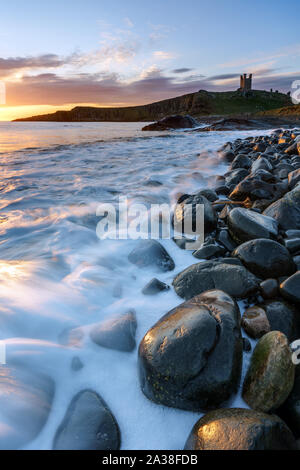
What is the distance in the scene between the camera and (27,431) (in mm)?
1350

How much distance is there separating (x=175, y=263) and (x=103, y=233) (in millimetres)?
1495

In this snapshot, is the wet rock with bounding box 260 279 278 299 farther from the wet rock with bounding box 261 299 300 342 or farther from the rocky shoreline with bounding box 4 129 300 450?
the wet rock with bounding box 261 299 300 342

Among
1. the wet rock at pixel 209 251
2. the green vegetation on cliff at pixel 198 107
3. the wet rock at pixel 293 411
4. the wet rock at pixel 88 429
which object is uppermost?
the green vegetation on cliff at pixel 198 107

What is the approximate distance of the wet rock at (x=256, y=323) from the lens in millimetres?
1762

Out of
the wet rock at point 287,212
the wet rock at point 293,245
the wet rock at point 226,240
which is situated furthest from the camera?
the wet rock at point 287,212

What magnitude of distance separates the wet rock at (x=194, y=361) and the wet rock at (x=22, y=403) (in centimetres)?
57

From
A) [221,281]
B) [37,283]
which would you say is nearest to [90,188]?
[37,283]

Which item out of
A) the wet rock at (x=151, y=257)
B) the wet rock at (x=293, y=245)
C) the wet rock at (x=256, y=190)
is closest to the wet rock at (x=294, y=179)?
the wet rock at (x=256, y=190)

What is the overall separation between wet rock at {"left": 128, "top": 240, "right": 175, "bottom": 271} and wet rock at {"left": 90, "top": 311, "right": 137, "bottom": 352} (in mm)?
851

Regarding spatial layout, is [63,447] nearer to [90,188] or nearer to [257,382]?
[257,382]

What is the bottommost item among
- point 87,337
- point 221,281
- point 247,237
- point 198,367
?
point 87,337

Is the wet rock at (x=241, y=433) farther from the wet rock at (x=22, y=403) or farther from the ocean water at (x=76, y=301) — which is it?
the wet rock at (x=22, y=403)

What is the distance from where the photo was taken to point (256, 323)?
1.80m

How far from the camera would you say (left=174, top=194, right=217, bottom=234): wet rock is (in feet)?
11.1
